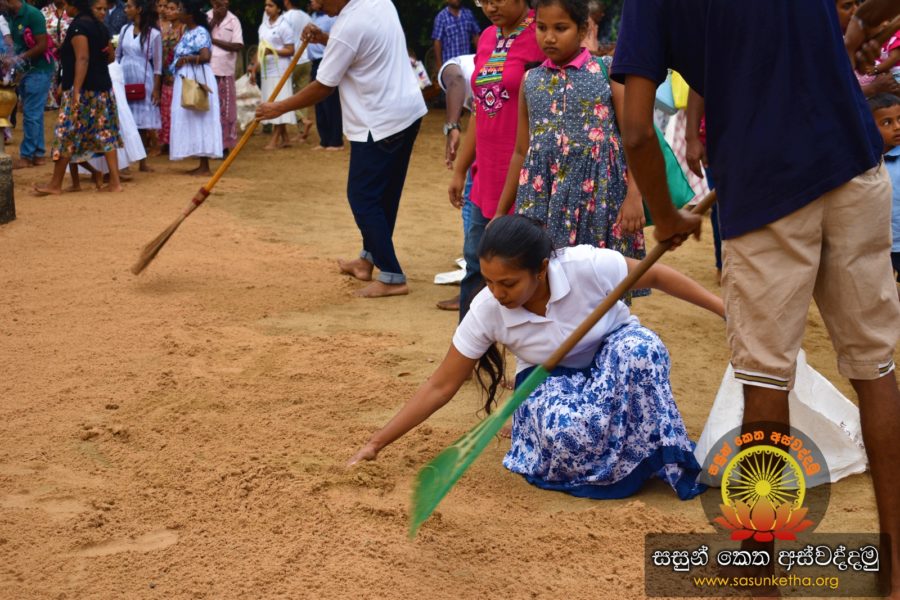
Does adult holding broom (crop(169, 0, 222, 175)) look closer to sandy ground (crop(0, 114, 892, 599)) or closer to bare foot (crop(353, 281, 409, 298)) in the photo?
sandy ground (crop(0, 114, 892, 599))

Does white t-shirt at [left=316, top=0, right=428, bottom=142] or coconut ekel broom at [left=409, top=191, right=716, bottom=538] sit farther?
white t-shirt at [left=316, top=0, right=428, bottom=142]

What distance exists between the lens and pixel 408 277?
21.7ft

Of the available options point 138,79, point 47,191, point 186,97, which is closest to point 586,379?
point 47,191

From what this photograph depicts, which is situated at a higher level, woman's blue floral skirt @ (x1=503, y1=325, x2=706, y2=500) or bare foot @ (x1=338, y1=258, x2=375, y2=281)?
woman's blue floral skirt @ (x1=503, y1=325, x2=706, y2=500)

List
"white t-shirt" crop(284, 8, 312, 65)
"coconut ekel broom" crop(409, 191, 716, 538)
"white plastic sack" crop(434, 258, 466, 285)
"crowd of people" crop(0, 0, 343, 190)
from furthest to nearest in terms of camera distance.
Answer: "white t-shirt" crop(284, 8, 312, 65)
"crowd of people" crop(0, 0, 343, 190)
"white plastic sack" crop(434, 258, 466, 285)
"coconut ekel broom" crop(409, 191, 716, 538)

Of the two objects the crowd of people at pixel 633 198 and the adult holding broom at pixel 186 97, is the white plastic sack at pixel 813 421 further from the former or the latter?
the adult holding broom at pixel 186 97

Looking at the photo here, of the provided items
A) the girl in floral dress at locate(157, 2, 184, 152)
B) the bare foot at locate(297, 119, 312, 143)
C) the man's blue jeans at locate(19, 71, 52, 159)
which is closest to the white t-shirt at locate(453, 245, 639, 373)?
the girl in floral dress at locate(157, 2, 184, 152)

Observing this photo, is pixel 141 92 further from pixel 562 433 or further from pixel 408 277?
pixel 562 433

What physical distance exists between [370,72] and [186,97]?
4.52m

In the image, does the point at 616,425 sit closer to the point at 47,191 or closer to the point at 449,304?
the point at 449,304

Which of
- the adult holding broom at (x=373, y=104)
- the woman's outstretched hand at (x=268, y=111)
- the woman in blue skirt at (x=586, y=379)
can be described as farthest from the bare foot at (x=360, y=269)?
the woman in blue skirt at (x=586, y=379)

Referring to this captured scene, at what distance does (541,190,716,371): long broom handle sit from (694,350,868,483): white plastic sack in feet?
2.44

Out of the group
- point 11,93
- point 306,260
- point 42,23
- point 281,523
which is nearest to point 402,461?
point 281,523

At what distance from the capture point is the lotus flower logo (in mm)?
2729
